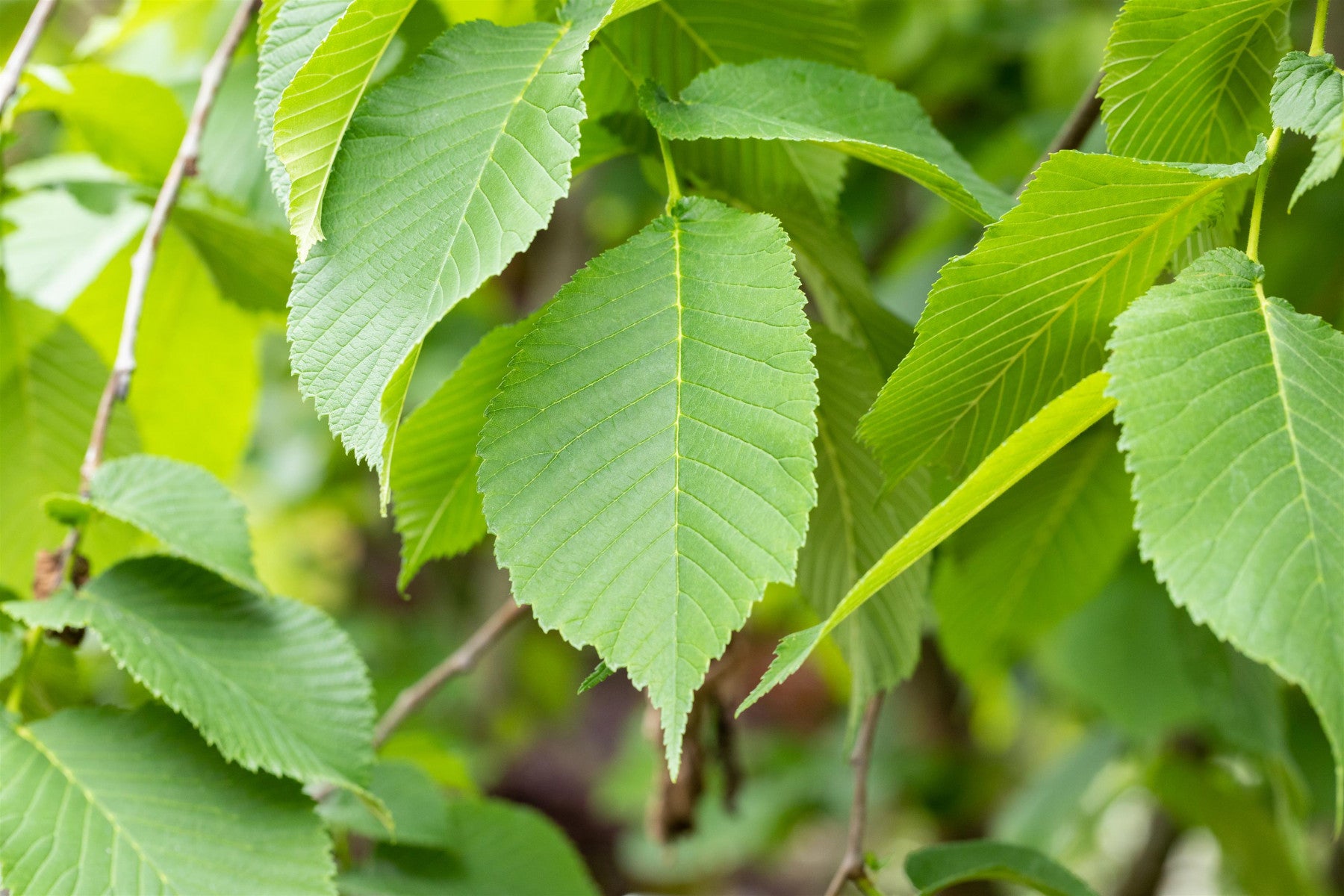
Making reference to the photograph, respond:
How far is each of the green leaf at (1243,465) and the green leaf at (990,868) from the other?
0.34m

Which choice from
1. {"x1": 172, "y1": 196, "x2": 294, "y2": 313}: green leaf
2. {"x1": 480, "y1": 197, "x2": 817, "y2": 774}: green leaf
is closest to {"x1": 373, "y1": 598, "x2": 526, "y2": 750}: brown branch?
{"x1": 172, "y1": 196, "x2": 294, "y2": 313}: green leaf

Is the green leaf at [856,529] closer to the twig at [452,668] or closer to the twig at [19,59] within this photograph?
the twig at [452,668]

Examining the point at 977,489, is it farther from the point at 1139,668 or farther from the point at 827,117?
the point at 1139,668

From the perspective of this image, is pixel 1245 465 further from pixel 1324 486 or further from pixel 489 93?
pixel 489 93

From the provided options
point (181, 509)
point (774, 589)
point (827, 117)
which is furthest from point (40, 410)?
point (774, 589)

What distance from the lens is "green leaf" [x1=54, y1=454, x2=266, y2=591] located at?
0.55 meters

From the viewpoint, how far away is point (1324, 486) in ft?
1.13

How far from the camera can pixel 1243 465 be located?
0.35m

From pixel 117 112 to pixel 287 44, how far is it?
1.21ft

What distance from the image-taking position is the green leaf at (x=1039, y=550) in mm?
770

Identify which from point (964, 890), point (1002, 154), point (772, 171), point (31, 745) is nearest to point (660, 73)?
point (772, 171)

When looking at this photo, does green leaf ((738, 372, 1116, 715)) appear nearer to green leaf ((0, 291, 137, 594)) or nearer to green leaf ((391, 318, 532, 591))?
green leaf ((391, 318, 532, 591))

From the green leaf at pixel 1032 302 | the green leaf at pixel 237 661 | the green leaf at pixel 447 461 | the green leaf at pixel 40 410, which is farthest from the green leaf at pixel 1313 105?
the green leaf at pixel 40 410

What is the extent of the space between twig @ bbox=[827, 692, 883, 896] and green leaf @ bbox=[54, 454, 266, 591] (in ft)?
1.16
